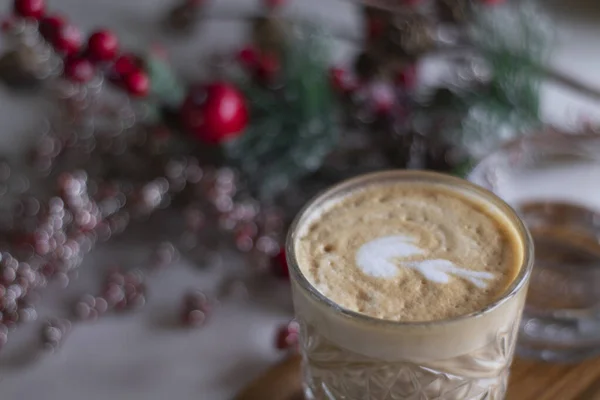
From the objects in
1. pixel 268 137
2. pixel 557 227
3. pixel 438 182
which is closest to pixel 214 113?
pixel 268 137

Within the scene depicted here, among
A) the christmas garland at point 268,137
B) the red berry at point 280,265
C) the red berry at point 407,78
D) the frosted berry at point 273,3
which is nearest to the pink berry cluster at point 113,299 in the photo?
the christmas garland at point 268,137

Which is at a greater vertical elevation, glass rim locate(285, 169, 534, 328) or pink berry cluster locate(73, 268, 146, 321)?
glass rim locate(285, 169, 534, 328)

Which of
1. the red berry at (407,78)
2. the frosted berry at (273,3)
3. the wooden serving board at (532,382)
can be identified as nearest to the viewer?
the wooden serving board at (532,382)

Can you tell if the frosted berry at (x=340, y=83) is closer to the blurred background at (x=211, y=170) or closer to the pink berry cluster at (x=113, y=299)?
the blurred background at (x=211, y=170)

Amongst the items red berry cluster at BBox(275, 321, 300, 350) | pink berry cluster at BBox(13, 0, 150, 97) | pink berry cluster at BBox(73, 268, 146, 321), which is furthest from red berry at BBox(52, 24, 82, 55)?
red berry cluster at BBox(275, 321, 300, 350)

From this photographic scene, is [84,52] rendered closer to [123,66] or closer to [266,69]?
[123,66]

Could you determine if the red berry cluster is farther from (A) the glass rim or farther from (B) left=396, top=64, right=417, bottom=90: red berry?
(B) left=396, top=64, right=417, bottom=90: red berry
